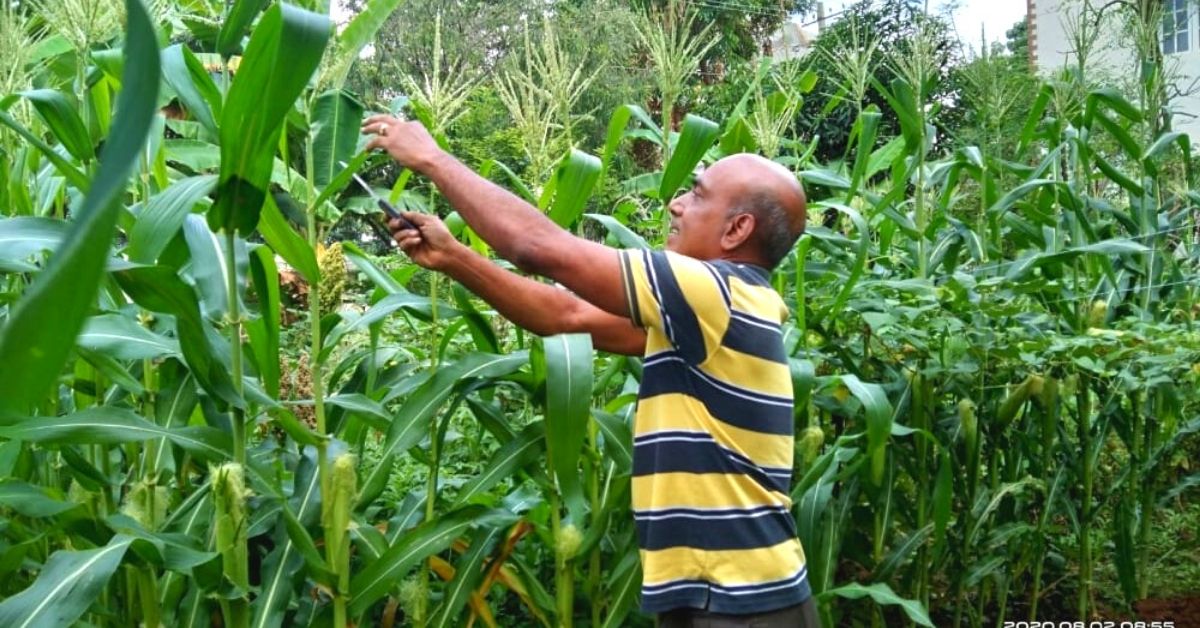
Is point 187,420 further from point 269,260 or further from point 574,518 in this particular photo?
point 574,518

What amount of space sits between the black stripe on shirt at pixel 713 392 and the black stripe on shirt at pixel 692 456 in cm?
6

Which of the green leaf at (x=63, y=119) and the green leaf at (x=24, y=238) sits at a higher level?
the green leaf at (x=63, y=119)

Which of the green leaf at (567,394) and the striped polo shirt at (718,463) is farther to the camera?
the green leaf at (567,394)

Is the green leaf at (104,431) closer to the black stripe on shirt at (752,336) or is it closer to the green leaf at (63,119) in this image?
the green leaf at (63,119)

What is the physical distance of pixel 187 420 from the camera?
236cm

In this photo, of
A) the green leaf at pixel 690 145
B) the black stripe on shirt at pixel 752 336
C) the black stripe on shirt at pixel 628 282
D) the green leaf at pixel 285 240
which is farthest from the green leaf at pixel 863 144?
the green leaf at pixel 285 240

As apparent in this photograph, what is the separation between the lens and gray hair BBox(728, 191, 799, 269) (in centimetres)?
212

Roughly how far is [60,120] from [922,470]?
2573 millimetres

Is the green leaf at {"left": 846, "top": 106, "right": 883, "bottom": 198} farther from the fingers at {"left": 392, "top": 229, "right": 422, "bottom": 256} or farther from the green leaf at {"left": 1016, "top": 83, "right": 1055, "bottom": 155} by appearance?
the fingers at {"left": 392, "top": 229, "right": 422, "bottom": 256}

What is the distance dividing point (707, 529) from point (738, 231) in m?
0.60

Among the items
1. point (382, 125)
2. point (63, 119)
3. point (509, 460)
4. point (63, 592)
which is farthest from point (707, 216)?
point (63, 592)

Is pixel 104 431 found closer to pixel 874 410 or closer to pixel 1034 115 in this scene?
pixel 874 410

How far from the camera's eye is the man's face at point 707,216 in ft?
7.04

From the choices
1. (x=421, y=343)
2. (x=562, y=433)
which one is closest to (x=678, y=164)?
(x=562, y=433)
